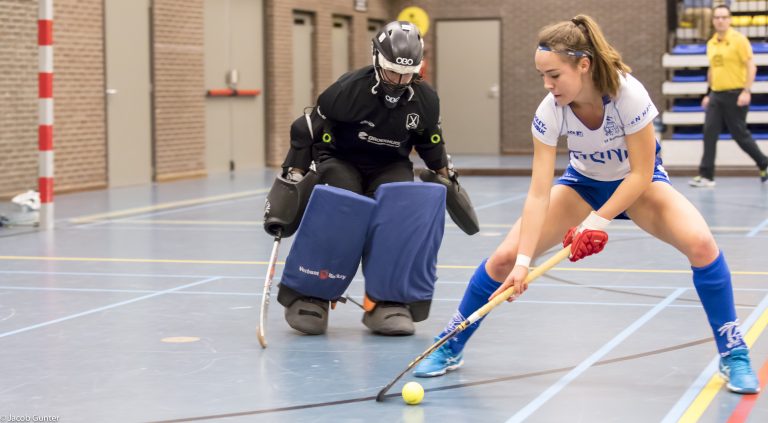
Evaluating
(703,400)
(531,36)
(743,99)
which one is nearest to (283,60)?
(531,36)

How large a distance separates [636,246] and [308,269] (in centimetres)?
449

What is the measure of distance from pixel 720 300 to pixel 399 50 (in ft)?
6.78

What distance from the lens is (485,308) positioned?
535 cm

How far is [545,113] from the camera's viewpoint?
17.4 feet

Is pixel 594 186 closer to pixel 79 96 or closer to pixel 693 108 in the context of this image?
pixel 79 96

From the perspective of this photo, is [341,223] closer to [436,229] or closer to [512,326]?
[436,229]

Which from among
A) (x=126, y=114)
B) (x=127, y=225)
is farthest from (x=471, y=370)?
(x=126, y=114)

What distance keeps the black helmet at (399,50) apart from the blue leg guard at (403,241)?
62cm

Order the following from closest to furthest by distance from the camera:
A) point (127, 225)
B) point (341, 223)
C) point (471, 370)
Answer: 1. point (471, 370)
2. point (341, 223)
3. point (127, 225)

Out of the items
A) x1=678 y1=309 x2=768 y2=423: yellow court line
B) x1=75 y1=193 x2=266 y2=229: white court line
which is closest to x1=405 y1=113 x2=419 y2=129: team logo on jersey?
x1=678 y1=309 x2=768 y2=423: yellow court line

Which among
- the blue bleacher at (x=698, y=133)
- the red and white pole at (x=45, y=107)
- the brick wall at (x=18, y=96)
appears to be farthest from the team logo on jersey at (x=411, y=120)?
the blue bleacher at (x=698, y=133)

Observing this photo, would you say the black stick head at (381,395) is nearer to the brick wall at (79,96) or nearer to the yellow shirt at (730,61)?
the brick wall at (79,96)

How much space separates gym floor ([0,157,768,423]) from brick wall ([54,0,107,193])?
5.00 metres

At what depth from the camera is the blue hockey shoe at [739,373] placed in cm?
513
